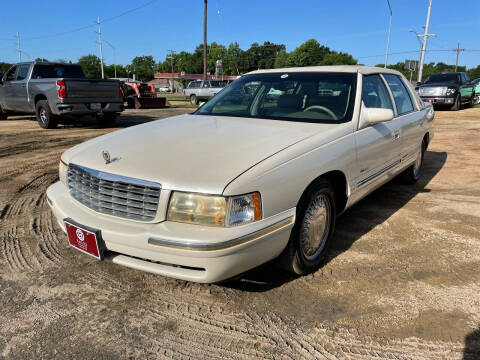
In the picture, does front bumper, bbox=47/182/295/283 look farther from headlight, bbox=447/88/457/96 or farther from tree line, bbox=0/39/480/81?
tree line, bbox=0/39/480/81

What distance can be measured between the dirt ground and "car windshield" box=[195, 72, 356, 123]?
1.15 meters

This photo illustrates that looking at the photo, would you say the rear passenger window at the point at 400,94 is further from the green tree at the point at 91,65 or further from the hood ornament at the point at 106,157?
the green tree at the point at 91,65

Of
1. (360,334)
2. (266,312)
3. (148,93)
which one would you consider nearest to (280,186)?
(266,312)

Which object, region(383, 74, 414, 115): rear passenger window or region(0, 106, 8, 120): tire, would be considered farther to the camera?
region(0, 106, 8, 120): tire

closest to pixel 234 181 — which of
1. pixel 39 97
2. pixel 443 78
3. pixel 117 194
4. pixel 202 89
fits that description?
pixel 117 194

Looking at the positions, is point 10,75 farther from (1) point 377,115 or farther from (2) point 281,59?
(2) point 281,59

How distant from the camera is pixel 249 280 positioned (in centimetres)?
263

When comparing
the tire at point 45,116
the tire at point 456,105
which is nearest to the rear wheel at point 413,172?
→ the tire at point 45,116

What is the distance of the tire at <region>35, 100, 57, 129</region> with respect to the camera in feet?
32.1

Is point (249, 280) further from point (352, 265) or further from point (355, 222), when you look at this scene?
point (355, 222)

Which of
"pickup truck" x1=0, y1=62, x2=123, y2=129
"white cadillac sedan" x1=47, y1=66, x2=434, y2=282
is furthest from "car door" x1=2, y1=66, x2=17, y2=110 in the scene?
"white cadillac sedan" x1=47, y1=66, x2=434, y2=282

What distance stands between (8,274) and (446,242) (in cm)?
357

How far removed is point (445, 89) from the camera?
14.9 m

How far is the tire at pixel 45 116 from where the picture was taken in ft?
32.1
